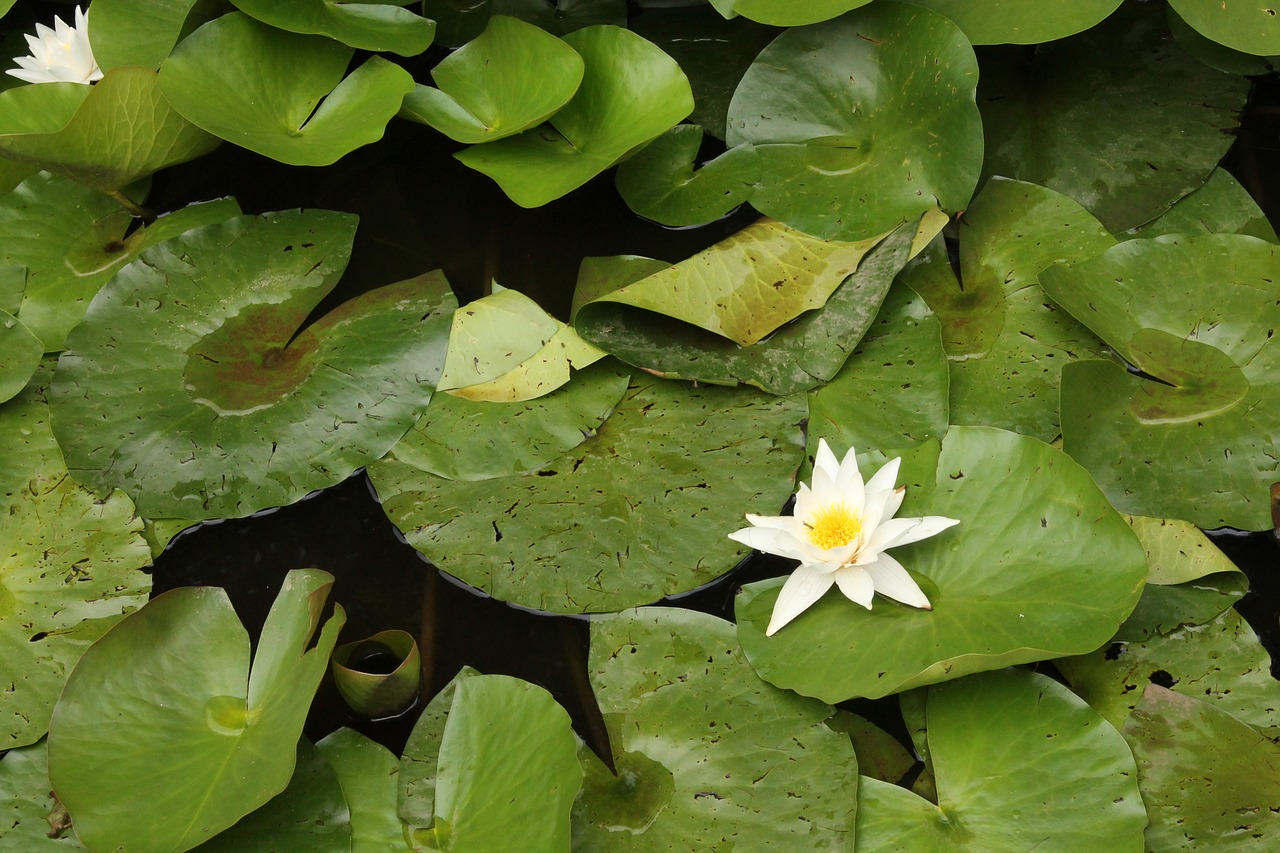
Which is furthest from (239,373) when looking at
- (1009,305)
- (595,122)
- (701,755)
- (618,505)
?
(1009,305)

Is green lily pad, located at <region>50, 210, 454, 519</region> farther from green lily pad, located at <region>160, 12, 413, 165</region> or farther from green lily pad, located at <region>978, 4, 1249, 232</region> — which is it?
green lily pad, located at <region>978, 4, 1249, 232</region>

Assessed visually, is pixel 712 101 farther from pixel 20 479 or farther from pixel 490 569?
pixel 20 479

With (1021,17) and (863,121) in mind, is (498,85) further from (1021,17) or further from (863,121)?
(1021,17)

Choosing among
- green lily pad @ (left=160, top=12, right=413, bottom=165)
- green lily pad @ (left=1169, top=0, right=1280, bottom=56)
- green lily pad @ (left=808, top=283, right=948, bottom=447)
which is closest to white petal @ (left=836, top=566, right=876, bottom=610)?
green lily pad @ (left=808, top=283, right=948, bottom=447)

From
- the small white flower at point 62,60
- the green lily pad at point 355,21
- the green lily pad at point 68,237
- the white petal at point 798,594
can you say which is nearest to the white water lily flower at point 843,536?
the white petal at point 798,594

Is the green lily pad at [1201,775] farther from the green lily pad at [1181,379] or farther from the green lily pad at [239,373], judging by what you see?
the green lily pad at [239,373]

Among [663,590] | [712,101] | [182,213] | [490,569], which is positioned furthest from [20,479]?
[712,101]

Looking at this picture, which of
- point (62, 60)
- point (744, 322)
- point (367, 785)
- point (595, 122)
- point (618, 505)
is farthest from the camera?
point (62, 60)

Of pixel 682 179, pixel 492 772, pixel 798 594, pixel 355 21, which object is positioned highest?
pixel 355 21
